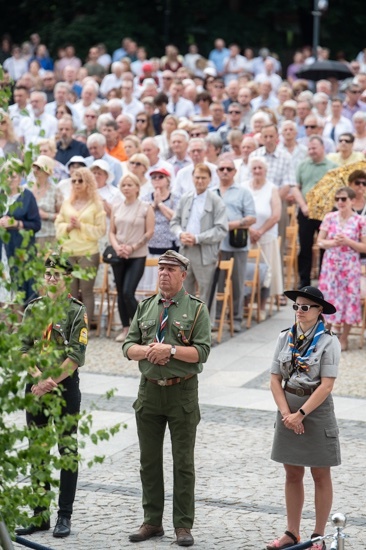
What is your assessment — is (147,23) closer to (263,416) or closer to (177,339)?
(263,416)

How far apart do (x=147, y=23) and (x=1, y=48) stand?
4.38m

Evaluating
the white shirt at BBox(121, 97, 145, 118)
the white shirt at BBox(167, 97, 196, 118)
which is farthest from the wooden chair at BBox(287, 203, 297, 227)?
the white shirt at BBox(121, 97, 145, 118)

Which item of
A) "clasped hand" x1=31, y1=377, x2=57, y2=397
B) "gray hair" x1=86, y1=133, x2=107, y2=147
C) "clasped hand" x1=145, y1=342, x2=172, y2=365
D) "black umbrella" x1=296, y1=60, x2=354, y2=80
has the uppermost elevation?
"black umbrella" x1=296, y1=60, x2=354, y2=80

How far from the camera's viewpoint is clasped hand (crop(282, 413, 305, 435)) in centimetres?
865

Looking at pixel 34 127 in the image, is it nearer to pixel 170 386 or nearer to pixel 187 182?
pixel 187 182

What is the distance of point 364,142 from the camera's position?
62.1ft

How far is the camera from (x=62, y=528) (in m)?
9.07

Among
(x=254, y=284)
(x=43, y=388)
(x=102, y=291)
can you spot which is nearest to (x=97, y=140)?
(x=102, y=291)

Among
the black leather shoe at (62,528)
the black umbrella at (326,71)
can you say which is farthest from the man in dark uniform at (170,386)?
the black umbrella at (326,71)

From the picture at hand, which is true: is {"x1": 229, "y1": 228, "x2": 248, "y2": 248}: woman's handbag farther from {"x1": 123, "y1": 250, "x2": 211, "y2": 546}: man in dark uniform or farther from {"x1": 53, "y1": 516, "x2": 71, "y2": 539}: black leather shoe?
{"x1": 53, "y1": 516, "x2": 71, "y2": 539}: black leather shoe

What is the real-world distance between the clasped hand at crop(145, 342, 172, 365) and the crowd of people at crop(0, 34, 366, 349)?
3389 mm

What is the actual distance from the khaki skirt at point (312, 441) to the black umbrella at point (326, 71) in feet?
64.4

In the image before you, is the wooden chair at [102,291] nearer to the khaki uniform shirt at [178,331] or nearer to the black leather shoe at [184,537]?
the khaki uniform shirt at [178,331]

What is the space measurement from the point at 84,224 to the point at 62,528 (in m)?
6.77
